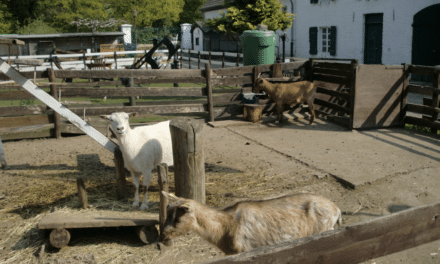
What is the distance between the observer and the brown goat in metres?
11.2

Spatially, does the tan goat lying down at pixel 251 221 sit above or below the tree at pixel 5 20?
below

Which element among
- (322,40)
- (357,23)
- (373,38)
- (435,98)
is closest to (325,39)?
(322,40)

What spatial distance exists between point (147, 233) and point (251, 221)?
1644 mm

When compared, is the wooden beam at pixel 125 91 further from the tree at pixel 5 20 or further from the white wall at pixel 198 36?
the tree at pixel 5 20

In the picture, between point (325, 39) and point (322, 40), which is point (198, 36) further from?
point (325, 39)

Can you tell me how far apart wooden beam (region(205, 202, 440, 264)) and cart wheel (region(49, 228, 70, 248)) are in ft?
10.5

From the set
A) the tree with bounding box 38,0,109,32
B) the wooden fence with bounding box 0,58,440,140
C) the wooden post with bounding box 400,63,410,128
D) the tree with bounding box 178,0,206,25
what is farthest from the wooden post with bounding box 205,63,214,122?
the tree with bounding box 178,0,206,25

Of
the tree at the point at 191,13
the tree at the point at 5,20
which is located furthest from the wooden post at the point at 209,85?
the tree at the point at 191,13

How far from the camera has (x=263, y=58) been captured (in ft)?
47.0

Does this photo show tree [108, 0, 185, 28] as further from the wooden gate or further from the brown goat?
the wooden gate

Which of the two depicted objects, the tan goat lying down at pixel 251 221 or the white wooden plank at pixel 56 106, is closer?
the tan goat lying down at pixel 251 221

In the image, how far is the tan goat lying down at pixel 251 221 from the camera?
351 cm

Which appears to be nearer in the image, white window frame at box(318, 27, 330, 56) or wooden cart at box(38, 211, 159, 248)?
wooden cart at box(38, 211, 159, 248)

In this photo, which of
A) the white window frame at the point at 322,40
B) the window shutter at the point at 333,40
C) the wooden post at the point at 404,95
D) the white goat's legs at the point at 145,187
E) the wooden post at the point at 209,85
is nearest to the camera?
the white goat's legs at the point at 145,187
